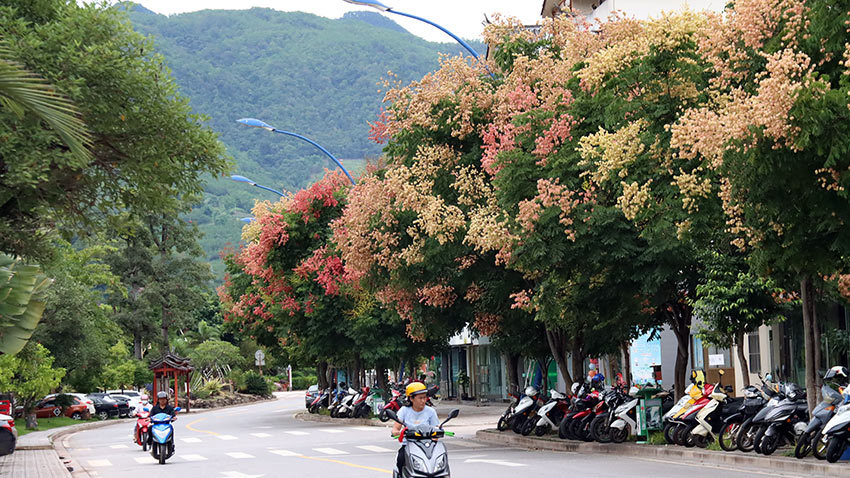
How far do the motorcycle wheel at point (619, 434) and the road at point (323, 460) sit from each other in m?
1.03

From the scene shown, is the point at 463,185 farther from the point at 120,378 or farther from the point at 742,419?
the point at 120,378

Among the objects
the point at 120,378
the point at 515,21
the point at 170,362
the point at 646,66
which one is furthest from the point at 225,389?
the point at 646,66

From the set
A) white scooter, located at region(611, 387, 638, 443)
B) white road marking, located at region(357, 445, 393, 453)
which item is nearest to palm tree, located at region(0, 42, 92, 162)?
white scooter, located at region(611, 387, 638, 443)

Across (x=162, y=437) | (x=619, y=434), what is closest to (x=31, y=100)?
(x=162, y=437)

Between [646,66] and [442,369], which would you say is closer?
[646,66]

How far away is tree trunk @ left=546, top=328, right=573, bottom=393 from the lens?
94.0 feet

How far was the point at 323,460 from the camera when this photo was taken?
2256 centimetres

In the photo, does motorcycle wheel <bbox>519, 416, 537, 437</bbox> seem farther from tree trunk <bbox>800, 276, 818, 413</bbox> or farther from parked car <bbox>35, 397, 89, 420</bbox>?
parked car <bbox>35, 397, 89, 420</bbox>

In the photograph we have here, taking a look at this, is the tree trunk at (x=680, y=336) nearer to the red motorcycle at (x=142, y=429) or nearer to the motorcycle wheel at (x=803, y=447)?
the motorcycle wheel at (x=803, y=447)

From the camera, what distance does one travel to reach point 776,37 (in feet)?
45.3

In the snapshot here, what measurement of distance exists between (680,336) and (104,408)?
45622 mm

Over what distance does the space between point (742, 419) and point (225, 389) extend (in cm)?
7120

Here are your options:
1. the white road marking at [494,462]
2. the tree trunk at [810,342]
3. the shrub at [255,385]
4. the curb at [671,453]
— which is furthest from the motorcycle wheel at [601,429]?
the shrub at [255,385]

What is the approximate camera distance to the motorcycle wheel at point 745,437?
18875 millimetres
